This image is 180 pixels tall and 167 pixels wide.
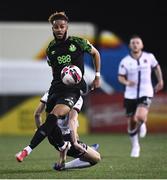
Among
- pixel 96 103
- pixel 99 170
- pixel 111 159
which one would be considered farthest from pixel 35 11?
pixel 99 170

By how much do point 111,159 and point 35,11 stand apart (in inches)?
780

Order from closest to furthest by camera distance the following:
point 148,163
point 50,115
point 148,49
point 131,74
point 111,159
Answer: point 50,115 < point 148,163 < point 111,159 < point 131,74 < point 148,49

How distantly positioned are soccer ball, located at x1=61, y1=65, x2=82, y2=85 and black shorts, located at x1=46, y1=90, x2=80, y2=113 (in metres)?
0.16

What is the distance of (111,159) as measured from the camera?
14250 millimetres

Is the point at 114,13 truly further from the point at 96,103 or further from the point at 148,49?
the point at 96,103

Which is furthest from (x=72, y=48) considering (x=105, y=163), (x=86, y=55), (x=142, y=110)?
(x=86, y=55)

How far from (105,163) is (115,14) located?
2041cm

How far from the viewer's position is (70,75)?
38.6 ft

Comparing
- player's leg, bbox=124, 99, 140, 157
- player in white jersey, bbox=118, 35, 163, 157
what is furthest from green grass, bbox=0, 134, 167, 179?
player in white jersey, bbox=118, 35, 163, 157

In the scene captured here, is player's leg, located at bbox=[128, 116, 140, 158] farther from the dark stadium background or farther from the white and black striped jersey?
the dark stadium background

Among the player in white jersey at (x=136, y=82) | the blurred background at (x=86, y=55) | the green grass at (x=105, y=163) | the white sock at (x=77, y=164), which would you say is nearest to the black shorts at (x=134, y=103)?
the player in white jersey at (x=136, y=82)

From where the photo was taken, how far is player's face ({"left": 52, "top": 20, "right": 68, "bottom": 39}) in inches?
466

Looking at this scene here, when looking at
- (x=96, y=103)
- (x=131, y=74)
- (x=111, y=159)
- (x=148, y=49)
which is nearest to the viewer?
(x=111, y=159)

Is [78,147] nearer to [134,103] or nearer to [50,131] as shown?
[50,131]
